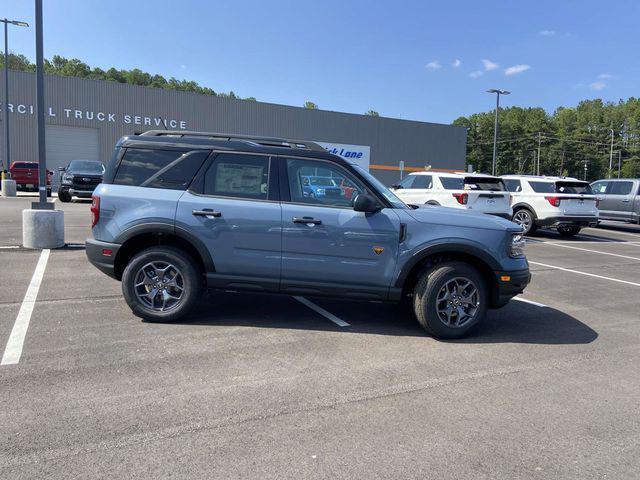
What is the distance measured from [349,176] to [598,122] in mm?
129151

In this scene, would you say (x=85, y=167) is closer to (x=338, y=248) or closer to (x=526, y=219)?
(x=526, y=219)

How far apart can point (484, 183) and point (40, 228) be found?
10.8m

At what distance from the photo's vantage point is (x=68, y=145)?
3572 cm

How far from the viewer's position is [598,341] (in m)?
5.43

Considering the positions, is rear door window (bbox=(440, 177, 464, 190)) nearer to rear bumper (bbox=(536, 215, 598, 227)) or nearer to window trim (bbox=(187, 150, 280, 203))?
rear bumper (bbox=(536, 215, 598, 227))

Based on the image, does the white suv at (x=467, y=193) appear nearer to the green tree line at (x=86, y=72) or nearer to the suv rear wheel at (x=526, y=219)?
the suv rear wheel at (x=526, y=219)

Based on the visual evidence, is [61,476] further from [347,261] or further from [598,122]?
[598,122]

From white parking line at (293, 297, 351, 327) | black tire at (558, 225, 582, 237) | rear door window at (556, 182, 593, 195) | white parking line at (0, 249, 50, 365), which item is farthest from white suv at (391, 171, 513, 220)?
white parking line at (0, 249, 50, 365)

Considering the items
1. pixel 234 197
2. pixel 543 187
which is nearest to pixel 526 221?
pixel 543 187

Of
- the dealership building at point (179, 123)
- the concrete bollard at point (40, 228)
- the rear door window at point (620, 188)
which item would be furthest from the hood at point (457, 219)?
the dealership building at point (179, 123)

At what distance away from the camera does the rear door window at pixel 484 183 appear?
1377 centimetres

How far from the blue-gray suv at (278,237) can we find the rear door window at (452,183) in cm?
878

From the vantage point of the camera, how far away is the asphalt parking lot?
2.95 m

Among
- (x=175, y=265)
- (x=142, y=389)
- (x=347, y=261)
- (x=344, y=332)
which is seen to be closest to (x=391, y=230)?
(x=347, y=261)
